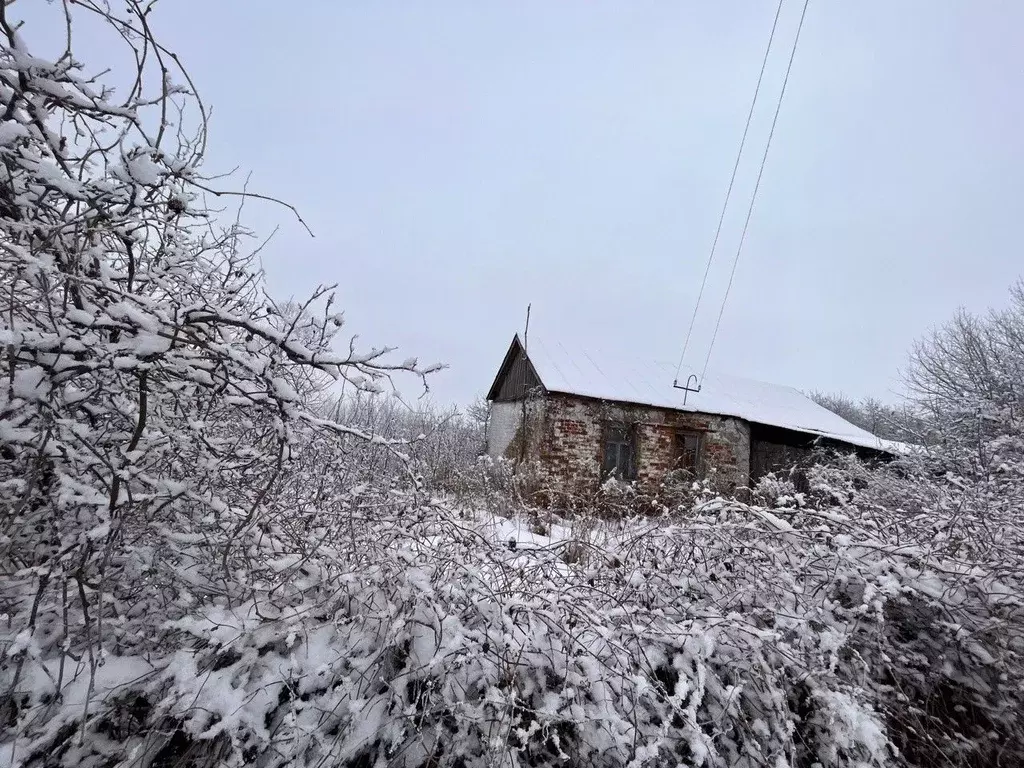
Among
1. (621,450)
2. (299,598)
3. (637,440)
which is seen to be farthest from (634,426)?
(299,598)

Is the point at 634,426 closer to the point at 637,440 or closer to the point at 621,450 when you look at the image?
the point at 637,440

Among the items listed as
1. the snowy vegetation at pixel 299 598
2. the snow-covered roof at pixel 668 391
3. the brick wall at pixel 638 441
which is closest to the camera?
the snowy vegetation at pixel 299 598

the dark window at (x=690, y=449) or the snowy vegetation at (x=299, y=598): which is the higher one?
the dark window at (x=690, y=449)

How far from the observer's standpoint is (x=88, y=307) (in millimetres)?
1858

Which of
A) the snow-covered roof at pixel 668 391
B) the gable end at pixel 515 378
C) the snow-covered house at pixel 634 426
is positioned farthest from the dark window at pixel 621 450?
the gable end at pixel 515 378

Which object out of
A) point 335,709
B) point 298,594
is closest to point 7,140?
point 298,594

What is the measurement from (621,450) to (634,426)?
2.17 feet

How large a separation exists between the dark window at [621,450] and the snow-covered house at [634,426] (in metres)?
0.02

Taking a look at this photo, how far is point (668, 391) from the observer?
43.0 feet

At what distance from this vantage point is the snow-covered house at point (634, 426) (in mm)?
11555

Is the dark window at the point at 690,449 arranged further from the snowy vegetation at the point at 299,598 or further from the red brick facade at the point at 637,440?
the snowy vegetation at the point at 299,598

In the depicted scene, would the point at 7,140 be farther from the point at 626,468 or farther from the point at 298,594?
the point at 626,468

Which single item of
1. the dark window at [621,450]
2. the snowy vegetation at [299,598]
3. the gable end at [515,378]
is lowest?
the snowy vegetation at [299,598]

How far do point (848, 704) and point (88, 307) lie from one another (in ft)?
10.8
